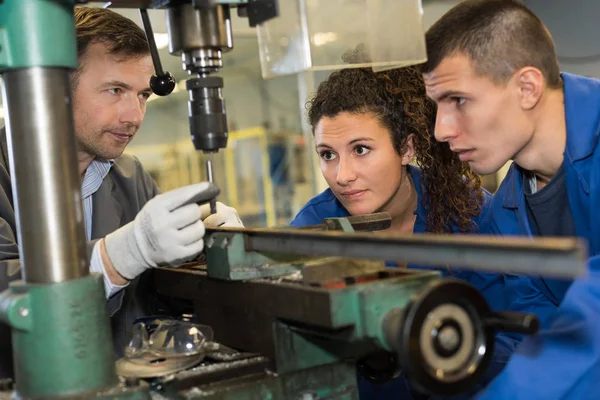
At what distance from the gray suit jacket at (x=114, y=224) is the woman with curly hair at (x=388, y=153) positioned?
18.5 inches

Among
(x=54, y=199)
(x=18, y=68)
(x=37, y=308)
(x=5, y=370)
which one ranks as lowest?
(x=5, y=370)

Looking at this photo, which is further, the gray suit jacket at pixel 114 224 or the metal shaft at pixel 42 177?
the gray suit jacket at pixel 114 224

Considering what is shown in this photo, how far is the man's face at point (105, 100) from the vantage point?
1.49 m

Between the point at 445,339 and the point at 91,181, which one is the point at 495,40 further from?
the point at 91,181

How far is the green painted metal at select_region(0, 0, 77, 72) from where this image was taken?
2.58 feet

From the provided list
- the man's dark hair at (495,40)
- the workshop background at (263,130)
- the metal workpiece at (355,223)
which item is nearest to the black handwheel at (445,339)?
the metal workpiece at (355,223)

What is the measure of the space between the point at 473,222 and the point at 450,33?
0.58 metres

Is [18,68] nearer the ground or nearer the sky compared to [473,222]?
nearer the sky

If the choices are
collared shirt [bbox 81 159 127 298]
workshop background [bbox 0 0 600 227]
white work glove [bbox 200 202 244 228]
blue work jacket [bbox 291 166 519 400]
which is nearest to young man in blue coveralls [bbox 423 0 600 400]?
blue work jacket [bbox 291 166 519 400]

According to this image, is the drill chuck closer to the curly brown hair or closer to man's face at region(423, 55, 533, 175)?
man's face at region(423, 55, 533, 175)

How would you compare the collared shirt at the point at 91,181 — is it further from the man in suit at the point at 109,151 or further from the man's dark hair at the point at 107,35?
the man's dark hair at the point at 107,35

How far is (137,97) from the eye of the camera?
5.14 feet

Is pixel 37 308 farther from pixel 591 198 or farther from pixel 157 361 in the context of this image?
pixel 591 198

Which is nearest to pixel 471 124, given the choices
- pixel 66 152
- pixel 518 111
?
pixel 518 111
